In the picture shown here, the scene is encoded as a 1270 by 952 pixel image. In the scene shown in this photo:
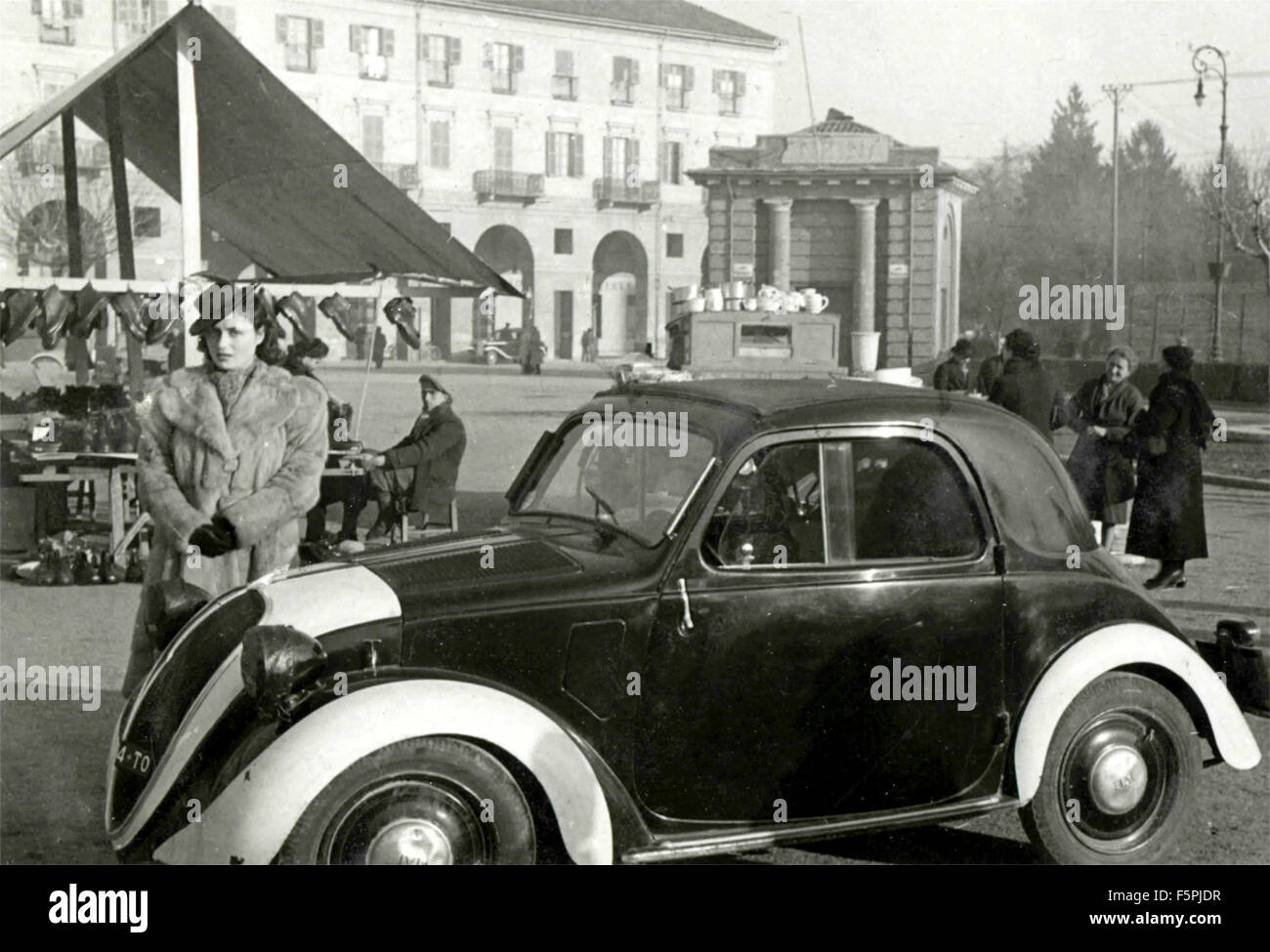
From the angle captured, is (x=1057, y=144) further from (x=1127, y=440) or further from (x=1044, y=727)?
(x=1044, y=727)

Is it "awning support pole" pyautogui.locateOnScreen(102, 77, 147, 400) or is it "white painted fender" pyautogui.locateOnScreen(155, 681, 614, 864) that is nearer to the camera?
"white painted fender" pyautogui.locateOnScreen(155, 681, 614, 864)

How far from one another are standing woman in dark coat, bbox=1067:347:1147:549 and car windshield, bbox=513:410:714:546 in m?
5.93

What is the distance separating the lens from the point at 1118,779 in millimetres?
4527

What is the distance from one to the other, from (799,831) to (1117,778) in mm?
1114

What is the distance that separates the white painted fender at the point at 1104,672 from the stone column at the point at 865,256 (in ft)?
60.0

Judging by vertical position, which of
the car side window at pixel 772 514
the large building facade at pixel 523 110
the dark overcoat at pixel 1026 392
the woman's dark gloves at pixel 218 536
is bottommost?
the woman's dark gloves at pixel 218 536

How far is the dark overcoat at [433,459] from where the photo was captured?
34.4ft

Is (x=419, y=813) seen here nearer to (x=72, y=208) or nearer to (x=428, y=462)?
(x=428, y=462)

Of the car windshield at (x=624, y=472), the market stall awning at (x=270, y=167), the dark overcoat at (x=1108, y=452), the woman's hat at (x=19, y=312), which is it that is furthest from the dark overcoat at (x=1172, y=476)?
the woman's hat at (x=19, y=312)

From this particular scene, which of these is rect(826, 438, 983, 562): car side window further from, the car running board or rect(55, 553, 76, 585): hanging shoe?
rect(55, 553, 76, 585): hanging shoe

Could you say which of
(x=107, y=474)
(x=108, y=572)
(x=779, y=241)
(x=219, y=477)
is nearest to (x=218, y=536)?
(x=219, y=477)

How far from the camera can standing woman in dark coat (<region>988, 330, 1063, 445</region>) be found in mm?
9516

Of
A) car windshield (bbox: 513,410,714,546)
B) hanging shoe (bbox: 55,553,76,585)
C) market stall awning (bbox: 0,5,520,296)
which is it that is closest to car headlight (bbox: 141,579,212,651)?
car windshield (bbox: 513,410,714,546)

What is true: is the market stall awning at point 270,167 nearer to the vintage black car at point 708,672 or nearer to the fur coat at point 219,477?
the fur coat at point 219,477
